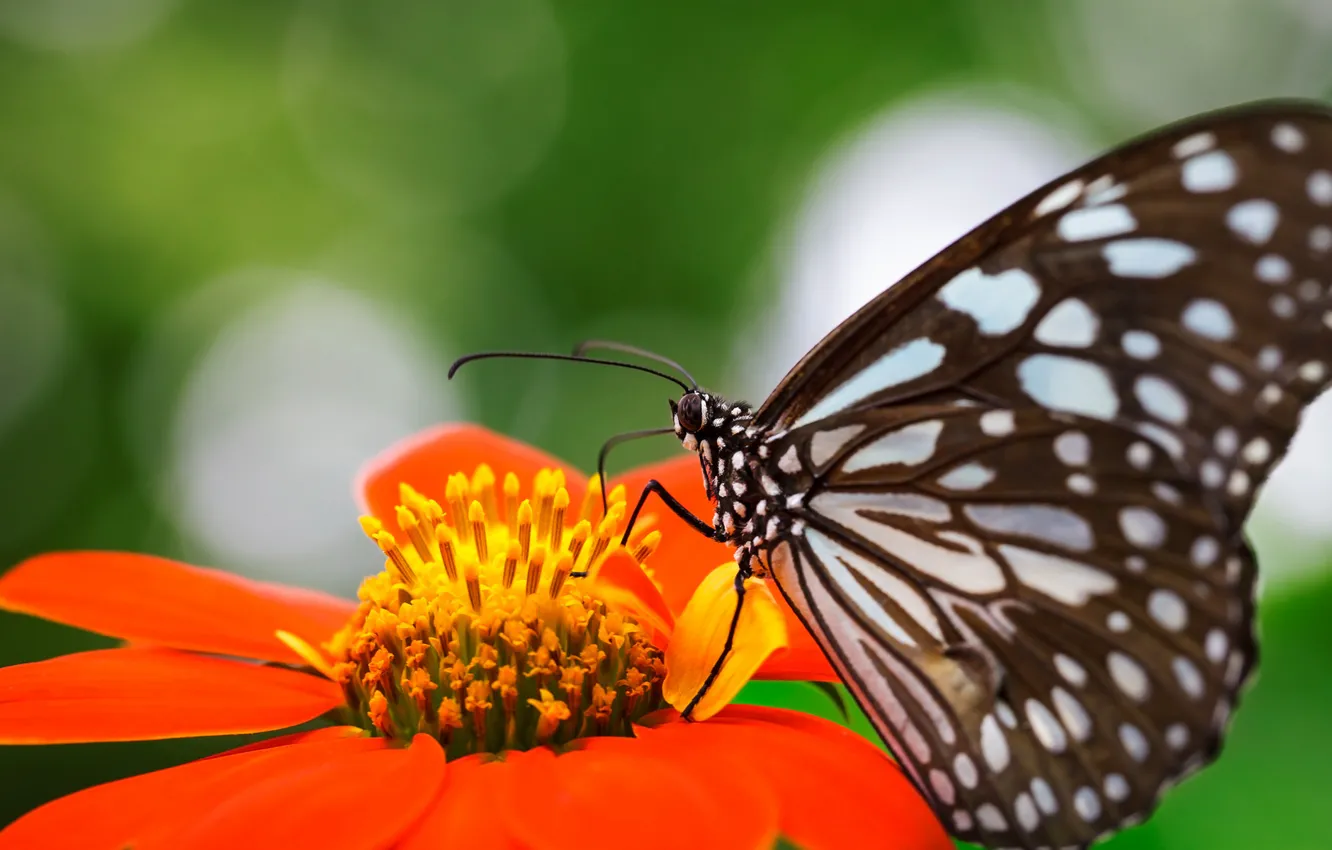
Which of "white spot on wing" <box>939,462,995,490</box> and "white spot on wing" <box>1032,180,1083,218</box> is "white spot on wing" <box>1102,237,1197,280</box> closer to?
"white spot on wing" <box>1032,180,1083,218</box>

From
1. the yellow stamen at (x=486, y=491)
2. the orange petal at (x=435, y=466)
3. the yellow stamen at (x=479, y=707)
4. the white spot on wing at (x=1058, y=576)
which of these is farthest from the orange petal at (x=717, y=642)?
the orange petal at (x=435, y=466)

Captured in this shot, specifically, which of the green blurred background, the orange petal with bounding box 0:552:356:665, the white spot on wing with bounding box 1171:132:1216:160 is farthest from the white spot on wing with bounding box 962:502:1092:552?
the green blurred background

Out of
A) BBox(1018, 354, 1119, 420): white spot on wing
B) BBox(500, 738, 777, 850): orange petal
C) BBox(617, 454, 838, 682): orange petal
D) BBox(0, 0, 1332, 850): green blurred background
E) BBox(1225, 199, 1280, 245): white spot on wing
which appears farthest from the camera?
BBox(0, 0, 1332, 850): green blurred background

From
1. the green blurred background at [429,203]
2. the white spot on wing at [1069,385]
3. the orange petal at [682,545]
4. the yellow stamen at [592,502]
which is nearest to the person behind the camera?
the white spot on wing at [1069,385]

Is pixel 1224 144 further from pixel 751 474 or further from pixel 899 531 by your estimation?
pixel 751 474

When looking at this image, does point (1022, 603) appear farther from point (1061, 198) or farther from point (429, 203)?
point (429, 203)

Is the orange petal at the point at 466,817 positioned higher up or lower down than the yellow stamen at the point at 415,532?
lower down

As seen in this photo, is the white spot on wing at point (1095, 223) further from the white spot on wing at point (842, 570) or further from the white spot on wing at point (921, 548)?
the white spot on wing at point (842, 570)

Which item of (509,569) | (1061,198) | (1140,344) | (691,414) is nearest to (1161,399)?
(1140,344)
